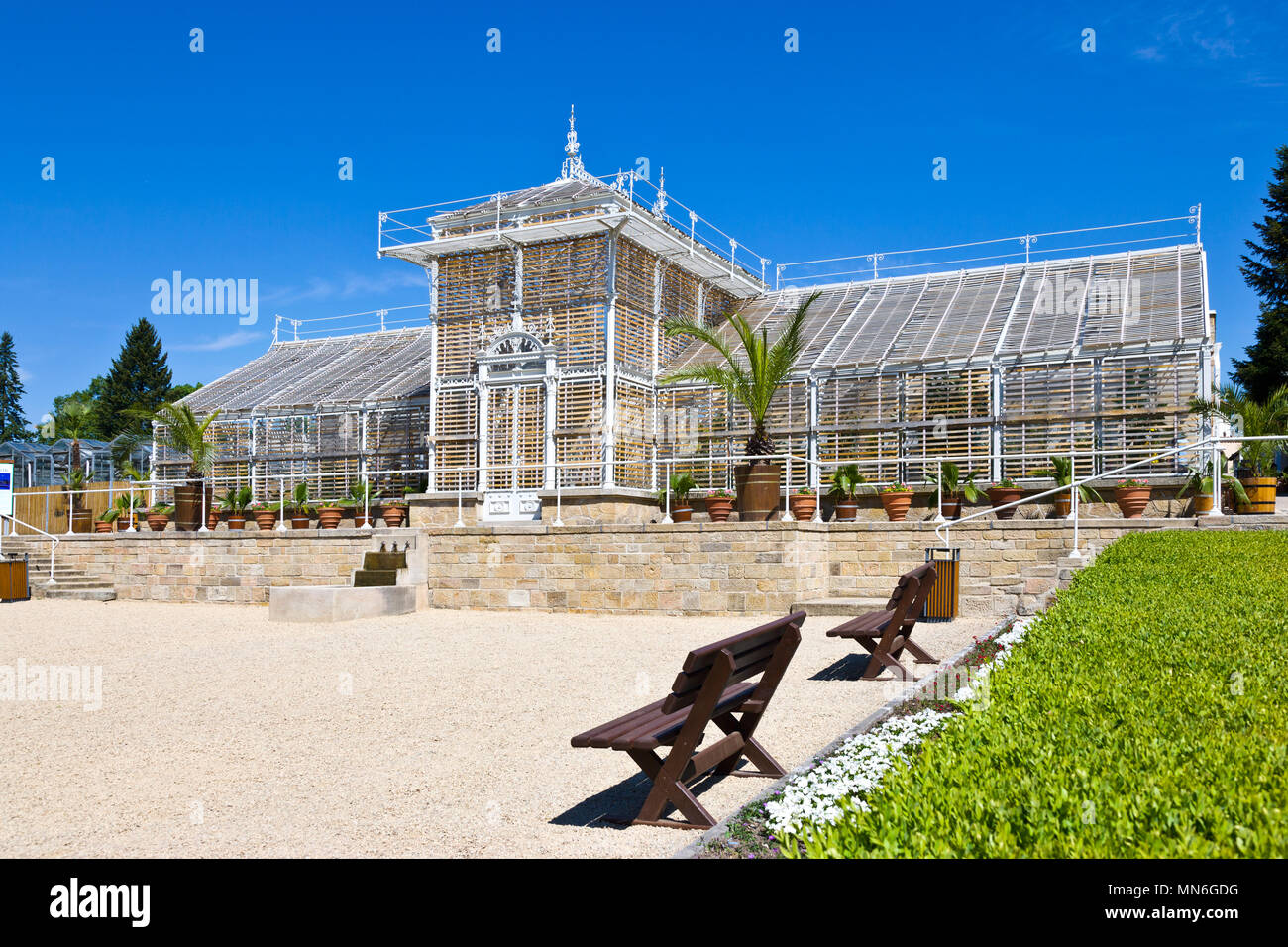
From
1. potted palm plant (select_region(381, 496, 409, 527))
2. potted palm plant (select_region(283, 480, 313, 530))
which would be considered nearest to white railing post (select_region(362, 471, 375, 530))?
potted palm plant (select_region(381, 496, 409, 527))

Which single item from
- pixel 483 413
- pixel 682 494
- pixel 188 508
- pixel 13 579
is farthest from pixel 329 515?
pixel 682 494

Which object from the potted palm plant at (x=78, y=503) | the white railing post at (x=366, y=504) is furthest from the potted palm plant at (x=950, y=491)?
the potted palm plant at (x=78, y=503)

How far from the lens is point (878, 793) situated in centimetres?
371

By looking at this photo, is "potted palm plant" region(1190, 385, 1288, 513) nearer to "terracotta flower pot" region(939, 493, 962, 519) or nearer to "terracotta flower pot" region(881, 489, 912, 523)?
"terracotta flower pot" region(939, 493, 962, 519)

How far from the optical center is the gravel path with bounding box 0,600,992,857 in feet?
14.6

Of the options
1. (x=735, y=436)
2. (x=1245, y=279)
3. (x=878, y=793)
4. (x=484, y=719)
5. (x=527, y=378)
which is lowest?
(x=484, y=719)

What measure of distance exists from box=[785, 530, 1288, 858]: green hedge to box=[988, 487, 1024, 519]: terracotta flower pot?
8.32 meters

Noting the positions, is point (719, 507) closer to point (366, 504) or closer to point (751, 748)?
point (366, 504)

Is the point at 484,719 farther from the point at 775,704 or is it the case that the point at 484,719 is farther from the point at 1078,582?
the point at 1078,582

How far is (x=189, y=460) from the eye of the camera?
82.6 ft

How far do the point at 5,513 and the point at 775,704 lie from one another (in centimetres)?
2341

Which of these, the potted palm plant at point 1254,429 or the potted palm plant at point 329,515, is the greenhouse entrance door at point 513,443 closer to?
the potted palm plant at point 329,515

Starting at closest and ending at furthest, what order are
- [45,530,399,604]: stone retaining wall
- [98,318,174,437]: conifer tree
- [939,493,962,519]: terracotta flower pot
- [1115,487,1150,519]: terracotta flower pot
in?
[1115,487,1150,519]: terracotta flower pot → [939,493,962,519]: terracotta flower pot → [45,530,399,604]: stone retaining wall → [98,318,174,437]: conifer tree
